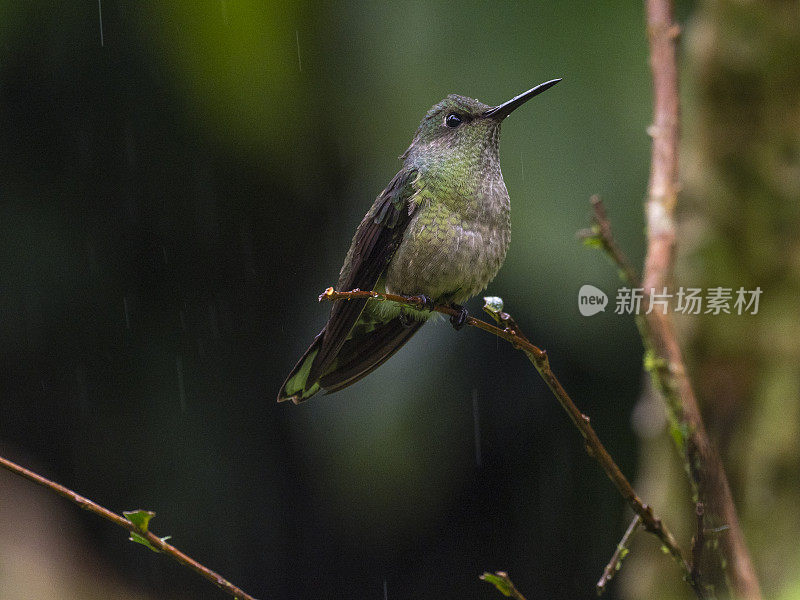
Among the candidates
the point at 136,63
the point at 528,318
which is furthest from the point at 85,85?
the point at 528,318

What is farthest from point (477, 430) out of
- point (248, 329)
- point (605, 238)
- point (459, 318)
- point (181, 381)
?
point (605, 238)

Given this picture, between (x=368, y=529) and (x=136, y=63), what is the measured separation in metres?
2.51

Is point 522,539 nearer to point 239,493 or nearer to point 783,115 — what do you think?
point 239,493

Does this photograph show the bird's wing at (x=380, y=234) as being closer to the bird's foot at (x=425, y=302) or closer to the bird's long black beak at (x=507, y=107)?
the bird's foot at (x=425, y=302)

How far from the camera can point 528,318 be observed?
334 cm

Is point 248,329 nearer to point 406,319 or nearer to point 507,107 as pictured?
point 406,319

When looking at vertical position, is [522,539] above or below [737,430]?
below

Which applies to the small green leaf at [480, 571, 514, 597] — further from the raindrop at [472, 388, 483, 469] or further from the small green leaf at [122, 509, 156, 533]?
the raindrop at [472, 388, 483, 469]

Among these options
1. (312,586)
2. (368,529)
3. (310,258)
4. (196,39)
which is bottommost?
(312,586)

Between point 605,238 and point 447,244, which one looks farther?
point 447,244

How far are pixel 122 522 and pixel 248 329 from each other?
6.43 feet

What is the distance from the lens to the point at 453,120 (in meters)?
1.73

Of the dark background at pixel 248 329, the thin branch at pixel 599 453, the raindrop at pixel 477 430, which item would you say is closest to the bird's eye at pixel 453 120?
the thin branch at pixel 599 453

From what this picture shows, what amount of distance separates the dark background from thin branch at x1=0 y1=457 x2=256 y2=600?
1.94 metres
